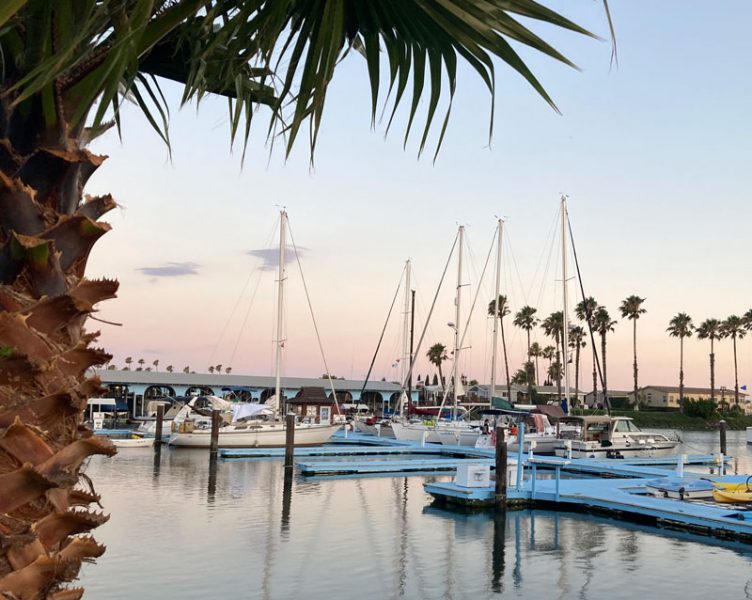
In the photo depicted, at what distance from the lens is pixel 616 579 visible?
1505 centimetres

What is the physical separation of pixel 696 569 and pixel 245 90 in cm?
1568

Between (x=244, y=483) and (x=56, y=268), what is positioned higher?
(x=56, y=268)

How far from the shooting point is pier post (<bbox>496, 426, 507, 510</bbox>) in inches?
880

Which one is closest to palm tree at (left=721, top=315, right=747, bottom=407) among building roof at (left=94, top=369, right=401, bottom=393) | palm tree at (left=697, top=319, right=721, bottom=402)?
palm tree at (left=697, top=319, right=721, bottom=402)

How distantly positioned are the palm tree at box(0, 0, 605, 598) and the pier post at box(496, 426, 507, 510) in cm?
2069

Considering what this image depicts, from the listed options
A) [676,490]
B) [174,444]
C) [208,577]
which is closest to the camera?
[208,577]

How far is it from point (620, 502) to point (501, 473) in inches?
141

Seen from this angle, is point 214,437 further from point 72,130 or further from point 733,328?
point 733,328

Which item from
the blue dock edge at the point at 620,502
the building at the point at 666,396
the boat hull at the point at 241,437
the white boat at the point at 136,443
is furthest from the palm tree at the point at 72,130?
the building at the point at 666,396

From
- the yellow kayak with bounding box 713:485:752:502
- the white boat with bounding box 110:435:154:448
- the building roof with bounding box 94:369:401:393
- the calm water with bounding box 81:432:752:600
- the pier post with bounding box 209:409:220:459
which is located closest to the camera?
the calm water with bounding box 81:432:752:600

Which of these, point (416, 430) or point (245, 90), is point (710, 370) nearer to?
point (416, 430)

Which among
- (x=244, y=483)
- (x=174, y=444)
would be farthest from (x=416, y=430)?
(x=244, y=483)

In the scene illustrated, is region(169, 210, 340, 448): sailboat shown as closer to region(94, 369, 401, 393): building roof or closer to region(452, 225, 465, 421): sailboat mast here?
region(452, 225, 465, 421): sailboat mast

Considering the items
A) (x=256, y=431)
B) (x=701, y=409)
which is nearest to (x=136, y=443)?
(x=256, y=431)
